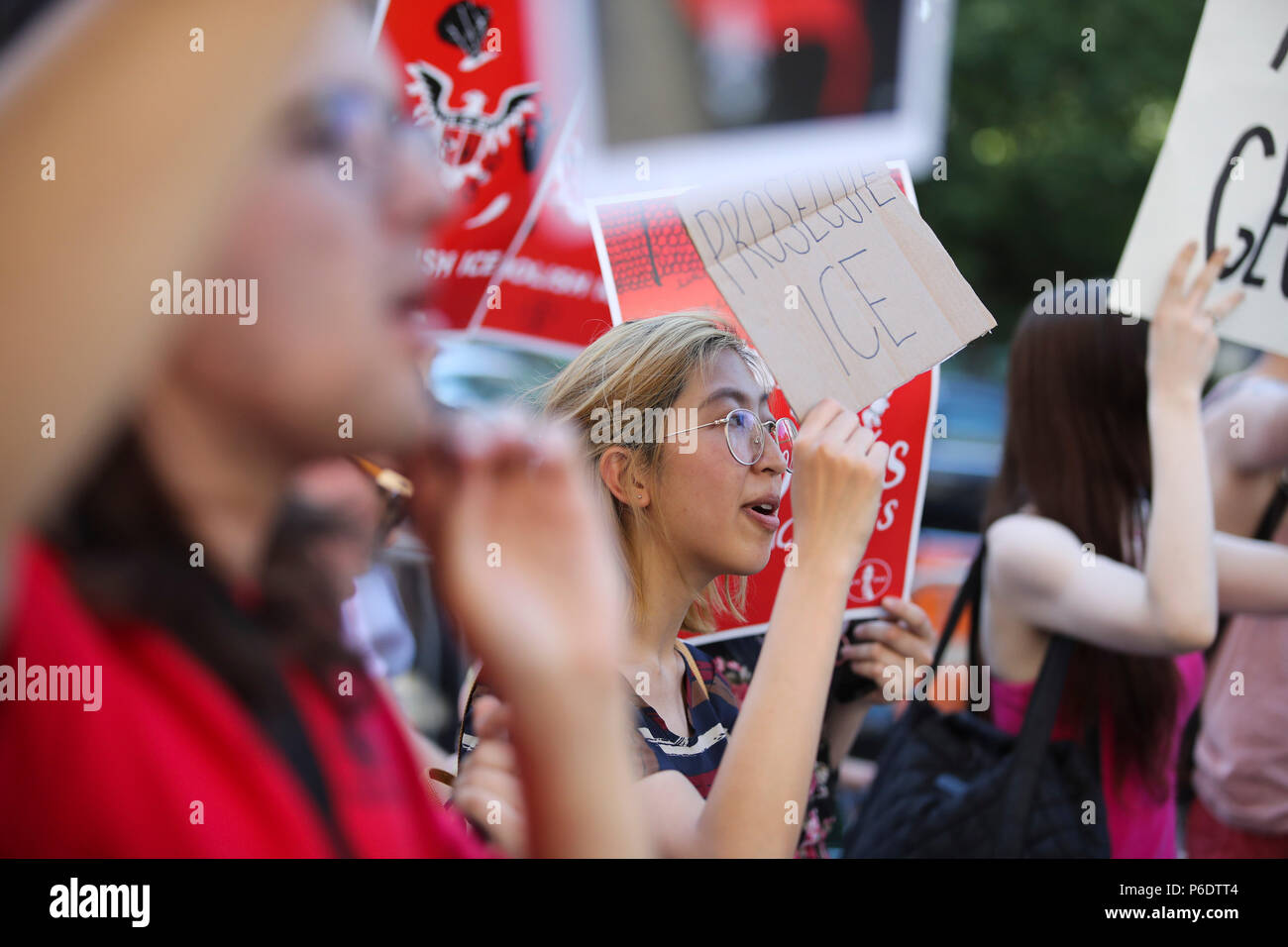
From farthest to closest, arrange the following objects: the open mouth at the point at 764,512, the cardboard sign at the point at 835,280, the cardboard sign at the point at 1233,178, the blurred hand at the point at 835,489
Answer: the cardboard sign at the point at 1233,178, the open mouth at the point at 764,512, the cardboard sign at the point at 835,280, the blurred hand at the point at 835,489

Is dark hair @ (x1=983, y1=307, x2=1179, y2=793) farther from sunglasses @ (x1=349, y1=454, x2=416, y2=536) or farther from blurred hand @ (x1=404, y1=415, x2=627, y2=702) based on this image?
blurred hand @ (x1=404, y1=415, x2=627, y2=702)

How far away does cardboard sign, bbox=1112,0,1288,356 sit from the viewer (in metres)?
2.00

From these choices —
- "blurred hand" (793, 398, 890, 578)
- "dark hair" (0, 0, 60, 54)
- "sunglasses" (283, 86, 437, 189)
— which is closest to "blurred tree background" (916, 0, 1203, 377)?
"blurred hand" (793, 398, 890, 578)

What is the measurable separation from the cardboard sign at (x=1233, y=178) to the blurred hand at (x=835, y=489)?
852mm

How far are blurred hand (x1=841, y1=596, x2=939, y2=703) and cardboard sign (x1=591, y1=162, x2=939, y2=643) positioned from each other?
4 cm

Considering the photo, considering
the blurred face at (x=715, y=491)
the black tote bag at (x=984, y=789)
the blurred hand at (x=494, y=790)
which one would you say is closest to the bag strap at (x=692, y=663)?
the blurred face at (x=715, y=491)

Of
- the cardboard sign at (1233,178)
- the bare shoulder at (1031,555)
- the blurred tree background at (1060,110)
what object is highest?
the blurred tree background at (1060,110)

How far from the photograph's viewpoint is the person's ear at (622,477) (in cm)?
175

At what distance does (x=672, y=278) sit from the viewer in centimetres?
181

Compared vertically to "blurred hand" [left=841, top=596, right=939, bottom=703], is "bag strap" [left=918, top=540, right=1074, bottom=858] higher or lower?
lower

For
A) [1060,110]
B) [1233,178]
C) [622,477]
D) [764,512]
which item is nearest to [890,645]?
[764,512]

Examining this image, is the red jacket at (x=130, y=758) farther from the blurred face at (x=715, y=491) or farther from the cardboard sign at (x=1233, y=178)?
the cardboard sign at (x=1233, y=178)

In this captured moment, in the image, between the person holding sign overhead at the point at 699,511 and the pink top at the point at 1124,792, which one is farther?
the pink top at the point at 1124,792
